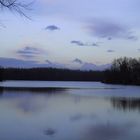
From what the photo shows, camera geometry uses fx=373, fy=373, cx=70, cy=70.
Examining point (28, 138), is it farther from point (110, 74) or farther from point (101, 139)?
point (110, 74)

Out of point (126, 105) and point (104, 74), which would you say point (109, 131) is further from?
point (104, 74)

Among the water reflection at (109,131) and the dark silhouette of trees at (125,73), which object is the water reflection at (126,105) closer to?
the water reflection at (109,131)

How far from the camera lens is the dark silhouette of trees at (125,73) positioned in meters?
102

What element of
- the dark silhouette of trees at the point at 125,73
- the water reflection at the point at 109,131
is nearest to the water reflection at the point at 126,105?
the water reflection at the point at 109,131

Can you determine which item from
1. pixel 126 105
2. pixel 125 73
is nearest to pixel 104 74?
pixel 125 73

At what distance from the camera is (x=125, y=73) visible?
106m

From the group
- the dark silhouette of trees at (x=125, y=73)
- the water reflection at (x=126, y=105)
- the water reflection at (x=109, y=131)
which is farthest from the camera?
the dark silhouette of trees at (x=125, y=73)

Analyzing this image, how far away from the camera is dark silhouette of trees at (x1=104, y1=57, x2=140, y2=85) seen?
102 meters

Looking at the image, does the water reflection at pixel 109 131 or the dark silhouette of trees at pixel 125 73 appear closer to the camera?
the water reflection at pixel 109 131

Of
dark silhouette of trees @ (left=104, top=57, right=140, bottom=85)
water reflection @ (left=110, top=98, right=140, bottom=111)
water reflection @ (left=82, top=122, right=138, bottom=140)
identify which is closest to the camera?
water reflection @ (left=82, top=122, right=138, bottom=140)

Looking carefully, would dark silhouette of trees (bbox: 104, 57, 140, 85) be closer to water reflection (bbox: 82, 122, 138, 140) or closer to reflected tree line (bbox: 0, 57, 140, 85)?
reflected tree line (bbox: 0, 57, 140, 85)

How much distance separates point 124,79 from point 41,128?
92.6 meters

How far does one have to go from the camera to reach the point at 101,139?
12.7 metres

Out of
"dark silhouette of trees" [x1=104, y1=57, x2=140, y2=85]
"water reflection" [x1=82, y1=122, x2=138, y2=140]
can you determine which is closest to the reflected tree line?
"dark silhouette of trees" [x1=104, y1=57, x2=140, y2=85]
